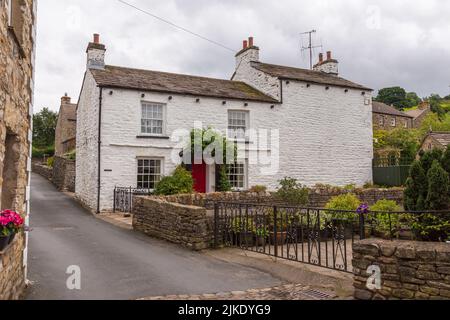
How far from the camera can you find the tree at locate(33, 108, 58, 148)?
4575 centimetres

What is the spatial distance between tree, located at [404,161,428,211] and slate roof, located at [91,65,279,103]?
1180cm

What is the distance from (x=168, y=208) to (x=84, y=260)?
281 centimetres

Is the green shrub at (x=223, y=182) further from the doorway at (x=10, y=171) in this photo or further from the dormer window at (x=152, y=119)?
the doorway at (x=10, y=171)

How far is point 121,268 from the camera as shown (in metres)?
6.82

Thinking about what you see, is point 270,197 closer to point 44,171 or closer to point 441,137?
point 441,137

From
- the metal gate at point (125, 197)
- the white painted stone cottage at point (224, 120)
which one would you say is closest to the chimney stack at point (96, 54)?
the white painted stone cottage at point (224, 120)

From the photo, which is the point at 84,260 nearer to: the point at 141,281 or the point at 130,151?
the point at 141,281

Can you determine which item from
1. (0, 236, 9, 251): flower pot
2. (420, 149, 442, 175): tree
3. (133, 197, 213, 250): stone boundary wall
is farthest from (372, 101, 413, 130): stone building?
(0, 236, 9, 251): flower pot

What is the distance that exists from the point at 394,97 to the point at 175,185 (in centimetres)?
7748

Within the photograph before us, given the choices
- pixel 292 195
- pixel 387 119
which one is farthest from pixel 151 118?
pixel 387 119

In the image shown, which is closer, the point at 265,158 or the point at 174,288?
the point at 174,288

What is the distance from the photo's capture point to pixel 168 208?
976cm

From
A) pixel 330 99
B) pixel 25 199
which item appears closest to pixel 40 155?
pixel 330 99
